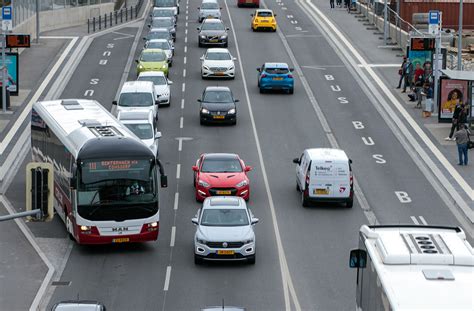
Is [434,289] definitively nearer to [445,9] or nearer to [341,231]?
[341,231]

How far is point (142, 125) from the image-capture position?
141 ft

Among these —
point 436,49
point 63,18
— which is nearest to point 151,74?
point 436,49

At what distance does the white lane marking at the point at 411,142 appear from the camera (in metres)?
37.1

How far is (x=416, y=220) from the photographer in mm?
35625

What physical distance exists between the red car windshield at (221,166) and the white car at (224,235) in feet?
19.9


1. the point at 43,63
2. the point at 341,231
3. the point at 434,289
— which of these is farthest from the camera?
the point at 43,63

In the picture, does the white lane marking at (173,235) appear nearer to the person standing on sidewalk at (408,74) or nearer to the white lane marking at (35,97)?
the white lane marking at (35,97)

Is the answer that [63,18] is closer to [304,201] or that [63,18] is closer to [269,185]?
[269,185]

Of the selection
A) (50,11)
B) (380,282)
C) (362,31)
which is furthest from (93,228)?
(50,11)

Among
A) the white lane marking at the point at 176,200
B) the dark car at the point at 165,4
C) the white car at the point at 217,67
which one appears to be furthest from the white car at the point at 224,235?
the dark car at the point at 165,4

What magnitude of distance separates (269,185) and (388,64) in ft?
84.7

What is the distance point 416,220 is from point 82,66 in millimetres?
32984

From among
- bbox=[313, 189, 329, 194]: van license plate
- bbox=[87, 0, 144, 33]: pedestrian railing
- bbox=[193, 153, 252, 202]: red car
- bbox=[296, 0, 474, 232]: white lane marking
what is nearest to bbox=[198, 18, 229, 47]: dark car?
bbox=[296, 0, 474, 232]: white lane marking

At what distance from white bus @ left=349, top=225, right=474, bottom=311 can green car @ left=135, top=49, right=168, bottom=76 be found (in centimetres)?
3984
